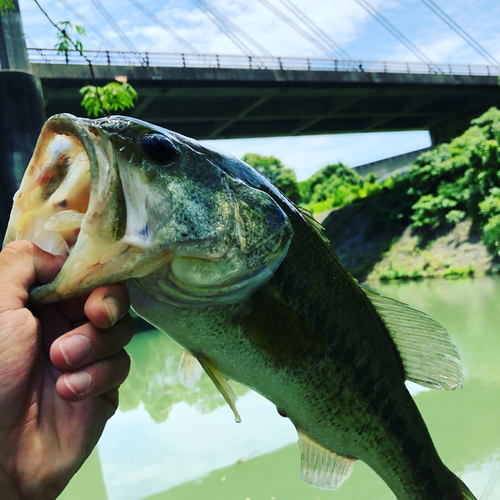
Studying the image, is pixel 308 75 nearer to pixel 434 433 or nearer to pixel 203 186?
pixel 434 433

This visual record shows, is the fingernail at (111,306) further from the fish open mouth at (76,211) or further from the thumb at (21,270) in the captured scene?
the thumb at (21,270)

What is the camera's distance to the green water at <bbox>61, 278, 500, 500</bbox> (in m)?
3.10

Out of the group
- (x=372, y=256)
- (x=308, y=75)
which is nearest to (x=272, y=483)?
(x=372, y=256)

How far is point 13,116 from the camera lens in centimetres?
686

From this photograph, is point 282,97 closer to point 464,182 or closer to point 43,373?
point 464,182

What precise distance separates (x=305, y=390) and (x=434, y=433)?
2705 mm

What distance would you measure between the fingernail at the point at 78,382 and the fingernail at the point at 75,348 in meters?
0.04

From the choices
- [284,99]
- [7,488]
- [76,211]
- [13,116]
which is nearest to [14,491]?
[7,488]

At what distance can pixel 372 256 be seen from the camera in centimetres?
1736

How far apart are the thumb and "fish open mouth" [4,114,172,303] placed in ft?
0.12

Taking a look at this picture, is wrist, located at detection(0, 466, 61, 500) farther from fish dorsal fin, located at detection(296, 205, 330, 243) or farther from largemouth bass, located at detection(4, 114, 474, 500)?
fish dorsal fin, located at detection(296, 205, 330, 243)

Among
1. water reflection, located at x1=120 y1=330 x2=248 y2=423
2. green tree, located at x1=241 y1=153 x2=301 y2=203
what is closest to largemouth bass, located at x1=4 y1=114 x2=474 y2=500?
water reflection, located at x1=120 y1=330 x2=248 y2=423

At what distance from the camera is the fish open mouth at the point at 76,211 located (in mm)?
1030

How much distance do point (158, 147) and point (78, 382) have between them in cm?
67
